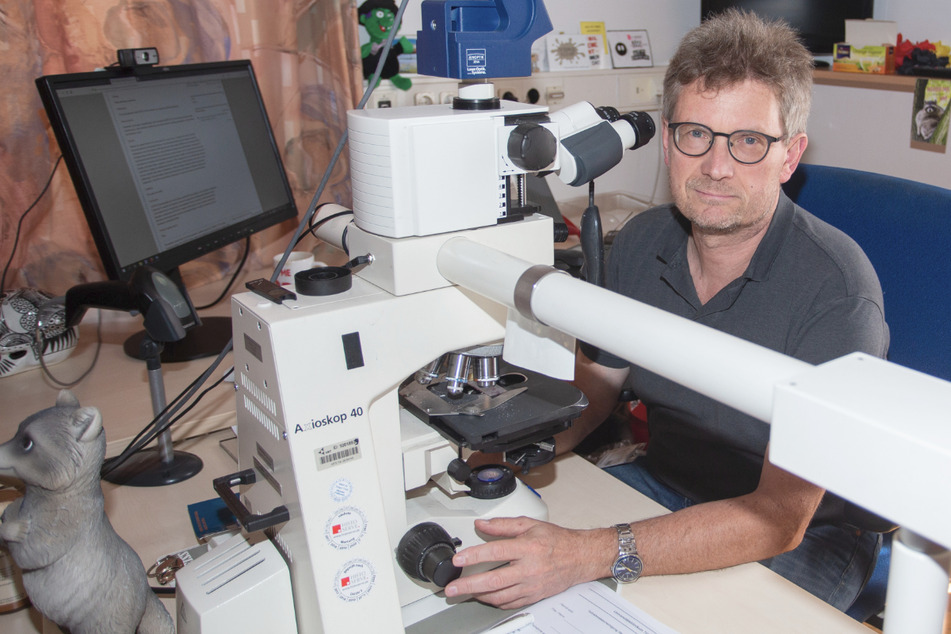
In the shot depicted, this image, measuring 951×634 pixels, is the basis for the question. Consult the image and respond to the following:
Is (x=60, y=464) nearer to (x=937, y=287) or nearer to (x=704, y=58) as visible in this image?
(x=704, y=58)

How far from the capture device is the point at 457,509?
89cm

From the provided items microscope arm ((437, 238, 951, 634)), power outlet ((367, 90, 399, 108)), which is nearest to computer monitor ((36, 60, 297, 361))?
power outlet ((367, 90, 399, 108))

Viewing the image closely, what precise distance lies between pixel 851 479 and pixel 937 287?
3.33ft

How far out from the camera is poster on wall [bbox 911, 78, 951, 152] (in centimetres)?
226

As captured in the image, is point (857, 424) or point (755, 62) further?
point (755, 62)

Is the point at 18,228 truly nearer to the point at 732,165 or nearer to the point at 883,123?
the point at 732,165

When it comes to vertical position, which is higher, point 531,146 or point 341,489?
point 531,146

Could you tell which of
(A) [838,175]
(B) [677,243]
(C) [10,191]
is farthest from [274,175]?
(A) [838,175]

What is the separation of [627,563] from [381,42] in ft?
5.34

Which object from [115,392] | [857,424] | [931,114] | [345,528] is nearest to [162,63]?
[115,392]

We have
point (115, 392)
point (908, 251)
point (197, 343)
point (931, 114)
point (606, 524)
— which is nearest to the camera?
point (606, 524)

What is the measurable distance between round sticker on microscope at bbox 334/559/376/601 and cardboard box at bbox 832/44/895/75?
233 centimetres

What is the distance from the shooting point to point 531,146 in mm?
741

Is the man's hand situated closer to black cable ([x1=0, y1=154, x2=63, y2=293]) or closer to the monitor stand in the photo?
the monitor stand
